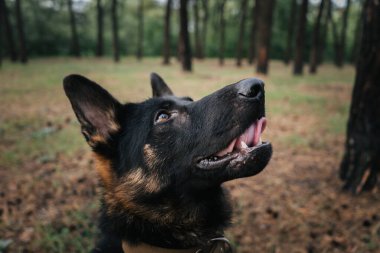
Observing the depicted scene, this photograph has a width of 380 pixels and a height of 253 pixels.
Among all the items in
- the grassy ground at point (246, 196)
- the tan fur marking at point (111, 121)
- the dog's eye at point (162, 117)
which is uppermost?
the dog's eye at point (162, 117)

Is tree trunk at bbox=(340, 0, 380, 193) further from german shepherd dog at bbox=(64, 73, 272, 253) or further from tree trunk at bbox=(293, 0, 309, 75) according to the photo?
tree trunk at bbox=(293, 0, 309, 75)

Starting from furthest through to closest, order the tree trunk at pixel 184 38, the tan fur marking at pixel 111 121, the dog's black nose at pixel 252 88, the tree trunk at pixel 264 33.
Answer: the tree trunk at pixel 264 33
the tree trunk at pixel 184 38
the tan fur marking at pixel 111 121
the dog's black nose at pixel 252 88

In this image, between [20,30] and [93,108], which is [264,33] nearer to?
[93,108]

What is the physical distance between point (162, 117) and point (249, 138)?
2.71ft

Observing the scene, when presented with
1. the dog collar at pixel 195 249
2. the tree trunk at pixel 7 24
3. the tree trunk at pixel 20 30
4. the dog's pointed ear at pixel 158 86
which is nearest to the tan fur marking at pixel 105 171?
the dog collar at pixel 195 249

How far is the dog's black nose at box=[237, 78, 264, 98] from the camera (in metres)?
2.21

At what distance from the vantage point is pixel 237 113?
7.44 ft

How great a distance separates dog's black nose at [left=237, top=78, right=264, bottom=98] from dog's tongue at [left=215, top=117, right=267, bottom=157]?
8.1 inches

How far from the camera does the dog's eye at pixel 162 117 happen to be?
2.74 m

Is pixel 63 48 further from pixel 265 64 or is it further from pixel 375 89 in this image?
pixel 375 89

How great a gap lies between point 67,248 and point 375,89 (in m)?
4.56

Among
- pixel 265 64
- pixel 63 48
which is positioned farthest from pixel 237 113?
pixel 63 48

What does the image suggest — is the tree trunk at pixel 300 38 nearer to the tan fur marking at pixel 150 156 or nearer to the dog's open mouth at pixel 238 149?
the dog's open mouth at pixel 238 149

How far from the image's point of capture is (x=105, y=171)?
2844 mm
